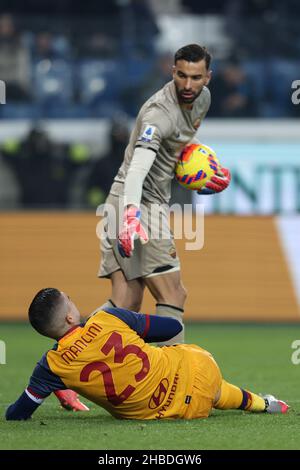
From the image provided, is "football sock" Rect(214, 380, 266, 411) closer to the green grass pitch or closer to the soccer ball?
the green grass pitch

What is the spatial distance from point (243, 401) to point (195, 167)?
1.61 m

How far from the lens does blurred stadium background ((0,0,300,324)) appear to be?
14.6 meters

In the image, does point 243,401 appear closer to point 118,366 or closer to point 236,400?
point 236,400

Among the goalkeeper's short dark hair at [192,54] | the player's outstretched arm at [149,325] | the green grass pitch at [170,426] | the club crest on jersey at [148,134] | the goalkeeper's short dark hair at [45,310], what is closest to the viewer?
the green grass pitch at [170,426]

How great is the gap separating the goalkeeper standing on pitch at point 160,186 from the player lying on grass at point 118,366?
0.59 m

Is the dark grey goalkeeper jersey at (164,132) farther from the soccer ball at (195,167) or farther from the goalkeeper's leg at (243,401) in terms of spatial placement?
the goalkeeper's leg at (243,401)

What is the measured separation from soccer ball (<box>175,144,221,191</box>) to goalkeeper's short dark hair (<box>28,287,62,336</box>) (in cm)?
159

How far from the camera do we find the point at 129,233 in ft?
21.6

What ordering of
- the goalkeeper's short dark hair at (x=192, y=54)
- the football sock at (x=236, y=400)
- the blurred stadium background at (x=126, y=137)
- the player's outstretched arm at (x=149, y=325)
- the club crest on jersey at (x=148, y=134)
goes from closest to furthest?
the player's outstretched arm at (x=149, y=325), the football sock at (x=236, y=400), the club crest on jersey at (x=148, y=134), the goalkeeper's short dark hair at (x=192, y=54), the blurred stadium background at (x=126, y=137)

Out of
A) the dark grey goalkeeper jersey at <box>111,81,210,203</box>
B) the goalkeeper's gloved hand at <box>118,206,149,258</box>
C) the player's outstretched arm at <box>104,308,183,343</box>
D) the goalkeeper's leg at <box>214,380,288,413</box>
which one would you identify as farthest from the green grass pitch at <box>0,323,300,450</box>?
the dark grey goalkeeper jersey at <box>111,81,210,203</box>

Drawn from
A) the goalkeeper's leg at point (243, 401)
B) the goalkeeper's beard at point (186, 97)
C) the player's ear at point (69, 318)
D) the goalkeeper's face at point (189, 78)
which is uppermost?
the goalkeeper's face at point (189, 78)

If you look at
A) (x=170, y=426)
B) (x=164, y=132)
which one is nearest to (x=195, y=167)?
(x=164, y=132)

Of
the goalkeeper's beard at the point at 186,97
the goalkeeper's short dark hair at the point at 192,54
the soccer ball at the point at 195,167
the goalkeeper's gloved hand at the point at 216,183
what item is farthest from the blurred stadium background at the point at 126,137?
the goalkeeper's short dark hair at the point at 192,54

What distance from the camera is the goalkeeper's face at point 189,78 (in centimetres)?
724
